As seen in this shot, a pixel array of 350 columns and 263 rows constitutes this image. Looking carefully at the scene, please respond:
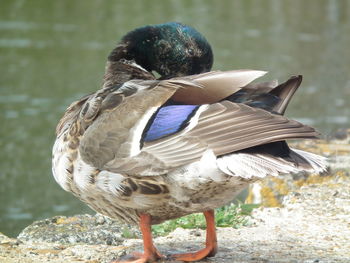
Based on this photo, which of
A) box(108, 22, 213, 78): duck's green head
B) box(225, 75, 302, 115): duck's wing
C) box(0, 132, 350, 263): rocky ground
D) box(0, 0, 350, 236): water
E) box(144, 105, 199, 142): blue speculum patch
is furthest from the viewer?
box(0, 0, 350, 236): water

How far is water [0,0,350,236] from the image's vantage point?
10.2 meters

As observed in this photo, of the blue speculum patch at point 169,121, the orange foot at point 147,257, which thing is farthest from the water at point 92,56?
the blue speculum patch at point 169,121

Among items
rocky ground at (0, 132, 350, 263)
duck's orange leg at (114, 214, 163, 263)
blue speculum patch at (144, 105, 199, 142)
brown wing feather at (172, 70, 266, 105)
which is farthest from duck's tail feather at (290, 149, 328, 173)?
duck's orange leg at (114, 214, 163, 263)

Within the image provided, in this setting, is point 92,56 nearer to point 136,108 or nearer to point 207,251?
point 207,251

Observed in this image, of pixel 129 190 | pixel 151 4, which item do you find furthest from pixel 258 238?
pixel 151 4

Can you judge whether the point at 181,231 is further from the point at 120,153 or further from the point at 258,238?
the point at 120,153

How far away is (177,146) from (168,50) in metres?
1.00

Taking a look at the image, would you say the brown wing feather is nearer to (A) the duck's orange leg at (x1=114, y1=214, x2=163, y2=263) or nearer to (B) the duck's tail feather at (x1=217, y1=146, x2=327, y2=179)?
(B) the duck's tail feather at (x1=217, y1=146, x2=327, y2=179)

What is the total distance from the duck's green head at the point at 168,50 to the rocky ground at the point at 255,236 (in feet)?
3.32

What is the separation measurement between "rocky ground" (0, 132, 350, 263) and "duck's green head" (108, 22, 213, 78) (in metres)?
1.01

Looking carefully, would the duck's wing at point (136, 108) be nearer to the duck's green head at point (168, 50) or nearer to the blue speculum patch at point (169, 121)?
the blue speculum patch at point (169, 121)

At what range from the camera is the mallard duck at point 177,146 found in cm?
349

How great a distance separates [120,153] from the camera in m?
3.78

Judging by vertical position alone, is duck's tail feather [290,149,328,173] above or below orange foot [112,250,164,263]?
above
